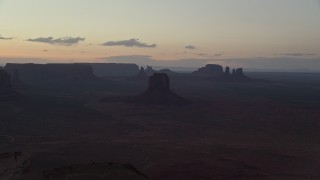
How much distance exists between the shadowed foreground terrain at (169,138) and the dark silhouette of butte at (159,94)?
3755mm

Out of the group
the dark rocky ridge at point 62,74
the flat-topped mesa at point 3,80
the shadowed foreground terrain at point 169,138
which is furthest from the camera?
the dark rocky ridge at point 62,74

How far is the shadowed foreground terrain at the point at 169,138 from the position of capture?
40.5 meters

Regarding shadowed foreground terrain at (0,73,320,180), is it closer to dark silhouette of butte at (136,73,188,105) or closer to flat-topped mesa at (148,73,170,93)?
dark silhouette of butte at (136,73,188,105)

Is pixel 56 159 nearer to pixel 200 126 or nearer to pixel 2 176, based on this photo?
pixel 2 176

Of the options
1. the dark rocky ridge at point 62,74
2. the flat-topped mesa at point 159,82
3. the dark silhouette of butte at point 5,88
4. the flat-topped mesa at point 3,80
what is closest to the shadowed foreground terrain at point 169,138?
the dark silhouette of butte at point 5,88

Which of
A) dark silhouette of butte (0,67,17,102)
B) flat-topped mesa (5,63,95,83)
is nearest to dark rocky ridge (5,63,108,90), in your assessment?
flat-topped mesa (5,63,95,83)

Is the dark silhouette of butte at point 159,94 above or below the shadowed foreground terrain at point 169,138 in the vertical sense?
above

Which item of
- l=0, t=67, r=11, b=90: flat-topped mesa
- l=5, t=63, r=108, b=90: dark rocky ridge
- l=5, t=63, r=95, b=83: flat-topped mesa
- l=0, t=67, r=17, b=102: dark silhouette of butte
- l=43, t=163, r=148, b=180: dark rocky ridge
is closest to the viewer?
l=43, t=163, r=148, b=180: dark rocky ridge

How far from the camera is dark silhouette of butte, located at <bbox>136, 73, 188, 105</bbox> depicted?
315ft

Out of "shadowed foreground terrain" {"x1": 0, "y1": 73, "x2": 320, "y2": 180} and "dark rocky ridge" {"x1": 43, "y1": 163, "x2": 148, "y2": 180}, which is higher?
"dark rocky ridge" {"x1": 43, "y1": 163, "x2": 148, "y2": 180}

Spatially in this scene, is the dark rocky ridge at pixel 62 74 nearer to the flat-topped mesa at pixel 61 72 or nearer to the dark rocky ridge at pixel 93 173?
the flat-topped mesa at pixel 61 72

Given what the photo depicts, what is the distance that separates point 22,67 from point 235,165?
402 feet

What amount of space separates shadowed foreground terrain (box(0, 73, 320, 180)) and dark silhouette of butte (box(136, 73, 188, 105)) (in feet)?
12.3

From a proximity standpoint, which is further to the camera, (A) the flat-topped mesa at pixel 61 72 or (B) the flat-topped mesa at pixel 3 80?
(A) the flat-topped mesa at pixel 61 72
